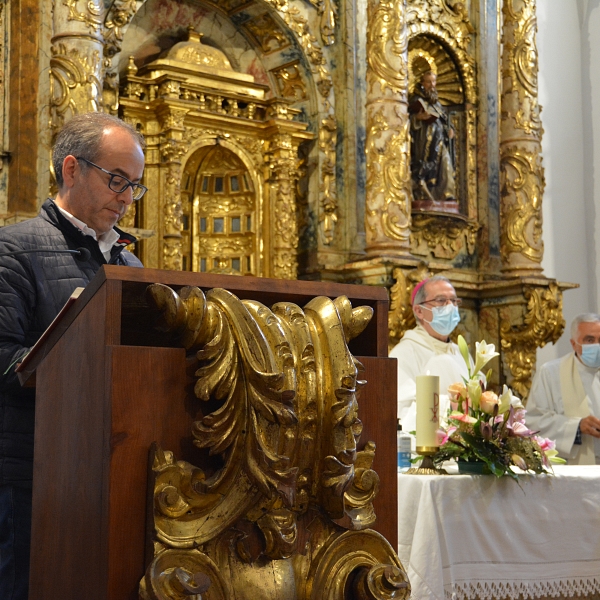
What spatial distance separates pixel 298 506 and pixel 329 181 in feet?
21.3

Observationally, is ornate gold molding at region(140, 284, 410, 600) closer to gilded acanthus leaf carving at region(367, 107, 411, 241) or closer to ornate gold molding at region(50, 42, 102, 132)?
ornate gold molding at region(50, 42, 102, 132)

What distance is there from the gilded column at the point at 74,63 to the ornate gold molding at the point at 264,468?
16.2 feet

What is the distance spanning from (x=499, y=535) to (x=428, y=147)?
5.25 metres

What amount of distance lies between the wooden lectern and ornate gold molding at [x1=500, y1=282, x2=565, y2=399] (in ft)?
21.8

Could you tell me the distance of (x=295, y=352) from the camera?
1.37 m

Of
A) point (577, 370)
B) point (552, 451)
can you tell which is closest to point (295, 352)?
point (552, 451)

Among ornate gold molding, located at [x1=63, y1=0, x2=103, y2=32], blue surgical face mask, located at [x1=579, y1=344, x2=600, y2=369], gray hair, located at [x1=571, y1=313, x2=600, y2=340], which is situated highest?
ornate gold molding, located at [x1=63, y1=0, x2=103, y2=32]

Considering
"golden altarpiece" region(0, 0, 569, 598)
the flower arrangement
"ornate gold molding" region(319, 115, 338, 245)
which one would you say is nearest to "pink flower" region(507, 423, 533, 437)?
the flower arrangement

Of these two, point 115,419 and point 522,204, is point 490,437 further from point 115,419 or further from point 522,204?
point 522,204

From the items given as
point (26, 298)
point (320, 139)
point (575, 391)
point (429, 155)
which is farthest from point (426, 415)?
point (429, 155)

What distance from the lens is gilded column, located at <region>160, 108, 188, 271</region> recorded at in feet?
22.5

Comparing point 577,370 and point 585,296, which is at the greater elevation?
point 585,296

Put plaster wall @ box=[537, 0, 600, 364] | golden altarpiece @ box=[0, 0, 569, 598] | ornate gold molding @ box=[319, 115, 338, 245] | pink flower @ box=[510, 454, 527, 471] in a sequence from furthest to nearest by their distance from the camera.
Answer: plaster wall @ box=[537, 0, 600, 364] → ornate gold molding @ box=[319, 115, 338, 245] → golden altarpiece @ box=[0, 0, 569, 598] → pink flower @ box=[510, 454, 527, 471]

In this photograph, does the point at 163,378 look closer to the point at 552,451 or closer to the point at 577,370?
the point at 552,451
